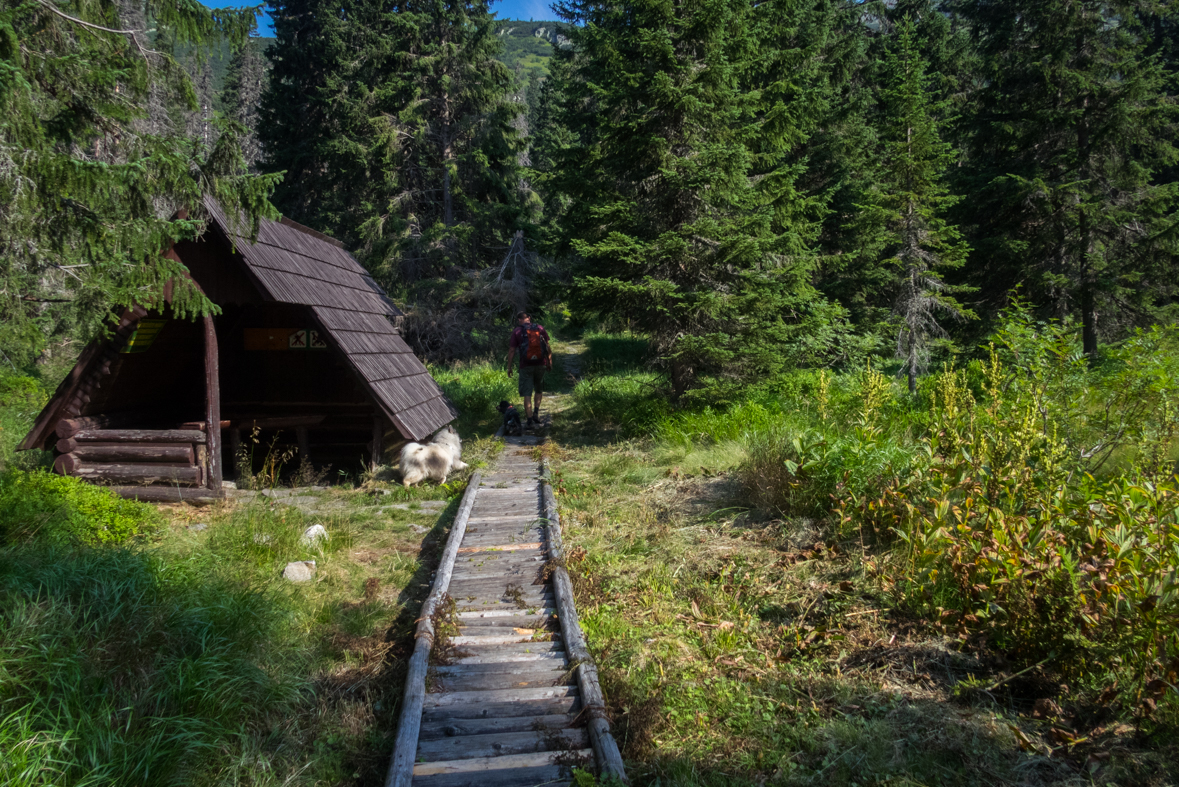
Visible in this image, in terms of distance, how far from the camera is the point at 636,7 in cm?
1066

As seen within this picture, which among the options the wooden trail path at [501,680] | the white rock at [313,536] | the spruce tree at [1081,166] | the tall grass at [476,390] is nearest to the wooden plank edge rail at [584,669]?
the wooden trail path at [501,680]

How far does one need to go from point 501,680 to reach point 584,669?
566mm

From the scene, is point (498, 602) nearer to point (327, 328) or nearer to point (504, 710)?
point (504, 710)

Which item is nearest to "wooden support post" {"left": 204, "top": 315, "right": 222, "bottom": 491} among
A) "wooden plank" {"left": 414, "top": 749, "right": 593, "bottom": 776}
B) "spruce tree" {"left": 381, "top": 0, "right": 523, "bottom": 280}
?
"wooden plank" {"left": 414, "top": 749, "right": 593, "bottom": 776}

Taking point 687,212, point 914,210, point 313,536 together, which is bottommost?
point 313,536

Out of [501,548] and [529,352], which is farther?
[529,352]

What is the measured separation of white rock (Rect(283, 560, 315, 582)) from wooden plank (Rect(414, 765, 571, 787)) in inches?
117

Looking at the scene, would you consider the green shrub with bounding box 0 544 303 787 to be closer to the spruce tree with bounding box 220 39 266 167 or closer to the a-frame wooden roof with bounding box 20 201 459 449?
the a-frame wooden roof with bounding box 20 201 459 449

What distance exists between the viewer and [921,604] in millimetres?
4387

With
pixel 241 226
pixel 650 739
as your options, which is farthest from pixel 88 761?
pixel 241 226

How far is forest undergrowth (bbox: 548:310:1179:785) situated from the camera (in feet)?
10.5

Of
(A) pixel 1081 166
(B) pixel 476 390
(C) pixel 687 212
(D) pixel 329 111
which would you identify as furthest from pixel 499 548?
(D) pixel 329 111

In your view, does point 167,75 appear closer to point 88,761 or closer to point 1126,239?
point 88,761

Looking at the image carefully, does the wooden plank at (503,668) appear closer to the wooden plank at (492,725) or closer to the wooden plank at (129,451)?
the wooden plank at (492,725)
